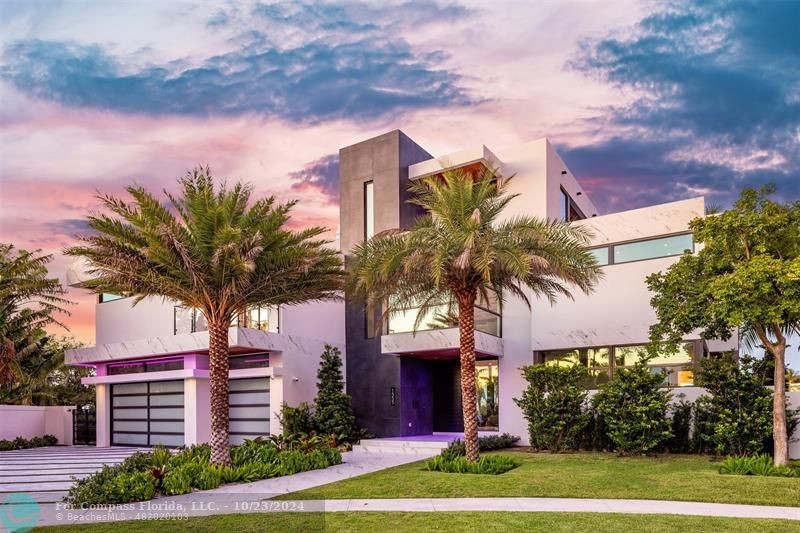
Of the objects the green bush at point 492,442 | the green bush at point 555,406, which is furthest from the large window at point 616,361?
the green bush at point 492,442

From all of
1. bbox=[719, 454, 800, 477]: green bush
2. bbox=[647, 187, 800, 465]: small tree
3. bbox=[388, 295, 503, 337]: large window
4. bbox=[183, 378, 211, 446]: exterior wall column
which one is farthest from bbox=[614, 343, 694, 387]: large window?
bbox=[183, 378, 211, 446]: exterior wall column

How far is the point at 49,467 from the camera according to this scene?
18312 millimetres

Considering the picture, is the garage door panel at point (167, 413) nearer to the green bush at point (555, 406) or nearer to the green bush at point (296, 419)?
the green bush at point (296, 419)

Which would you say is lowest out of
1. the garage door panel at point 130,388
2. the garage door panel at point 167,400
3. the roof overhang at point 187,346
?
the garage door panel at point 167,400

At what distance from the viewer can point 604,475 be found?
13.3 m

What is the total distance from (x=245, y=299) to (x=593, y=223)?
1114 centimetres

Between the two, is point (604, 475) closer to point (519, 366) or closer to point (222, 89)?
point (519, 366)

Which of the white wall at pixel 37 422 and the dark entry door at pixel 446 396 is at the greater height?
the dark entry door at pixel 446 396

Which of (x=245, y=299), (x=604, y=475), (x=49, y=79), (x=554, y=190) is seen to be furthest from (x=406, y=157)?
(x=604, y=475)

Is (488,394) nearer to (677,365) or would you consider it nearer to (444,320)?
(444,320)

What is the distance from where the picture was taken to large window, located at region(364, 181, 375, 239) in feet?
78.0

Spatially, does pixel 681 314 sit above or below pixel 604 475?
above

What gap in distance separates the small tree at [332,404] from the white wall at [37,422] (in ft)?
47.4

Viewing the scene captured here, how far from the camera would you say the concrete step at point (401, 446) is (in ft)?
61.5
